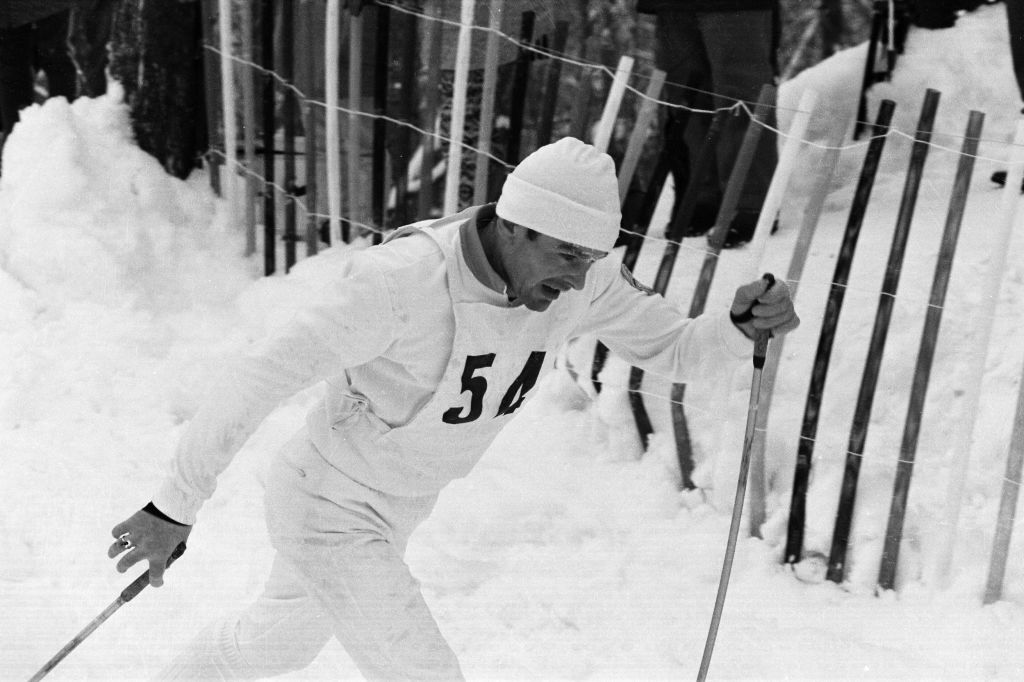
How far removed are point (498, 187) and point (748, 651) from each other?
2.07 m

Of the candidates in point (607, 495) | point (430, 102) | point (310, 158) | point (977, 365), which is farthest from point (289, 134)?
point (977, 365)

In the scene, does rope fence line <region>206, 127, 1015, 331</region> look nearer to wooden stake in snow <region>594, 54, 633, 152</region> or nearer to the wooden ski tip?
wooden stake in snow <region>594, 54, 633, 152</region>

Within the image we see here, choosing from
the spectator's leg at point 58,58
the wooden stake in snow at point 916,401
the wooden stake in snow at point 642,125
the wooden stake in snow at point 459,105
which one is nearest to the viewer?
the wooden stake in snow at point 916,401

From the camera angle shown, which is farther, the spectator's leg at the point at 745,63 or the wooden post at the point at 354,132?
the wooden post at the point at 354,132

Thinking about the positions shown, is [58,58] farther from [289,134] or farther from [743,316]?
[743,316]

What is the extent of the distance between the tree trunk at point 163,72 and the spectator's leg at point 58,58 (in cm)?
50

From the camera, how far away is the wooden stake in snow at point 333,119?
5.02 meters

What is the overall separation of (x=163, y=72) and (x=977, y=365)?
161 inches

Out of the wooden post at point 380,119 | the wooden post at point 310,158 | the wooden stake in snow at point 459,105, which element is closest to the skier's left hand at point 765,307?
the wooden stake in snow at point 459,105

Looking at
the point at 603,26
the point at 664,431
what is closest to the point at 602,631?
the point at 664,431

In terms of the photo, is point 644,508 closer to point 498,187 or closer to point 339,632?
point 498,187

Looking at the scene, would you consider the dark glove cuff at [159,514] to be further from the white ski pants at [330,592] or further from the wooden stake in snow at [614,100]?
the wooden stake in snow at [614,100]

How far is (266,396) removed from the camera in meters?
2.19

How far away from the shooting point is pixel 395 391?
2.41 m
